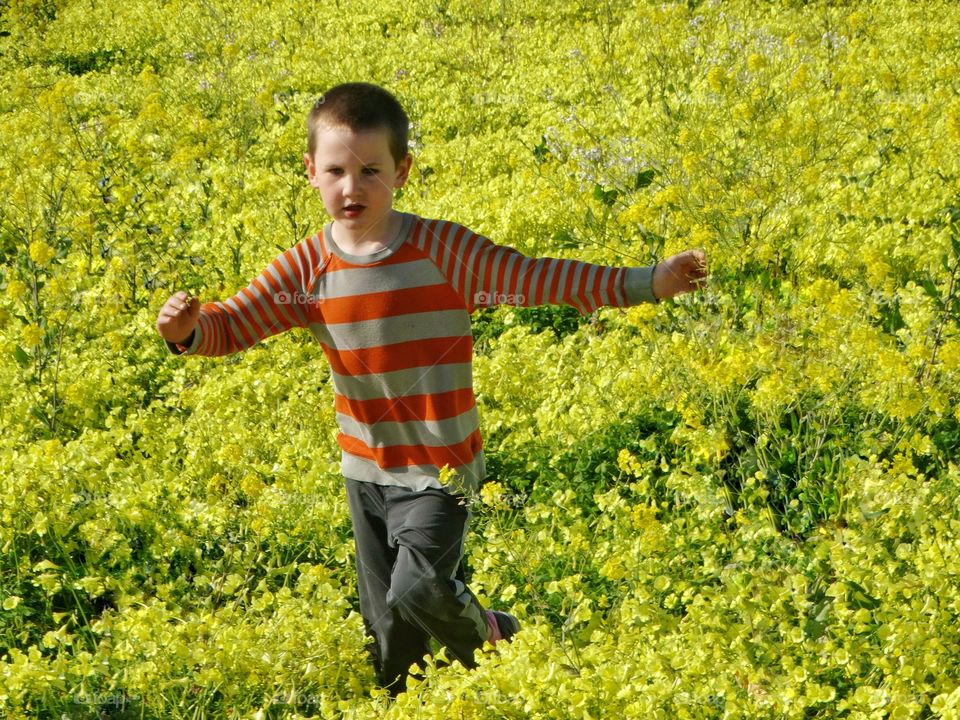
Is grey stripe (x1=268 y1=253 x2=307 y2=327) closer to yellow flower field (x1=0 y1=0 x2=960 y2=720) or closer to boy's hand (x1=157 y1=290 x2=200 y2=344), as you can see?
boy's hand (x1=157 y1=290 x2=200 y2=344)

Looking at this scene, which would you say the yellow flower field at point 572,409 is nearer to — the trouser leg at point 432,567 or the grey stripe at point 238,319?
the trouser leg at point 432,567

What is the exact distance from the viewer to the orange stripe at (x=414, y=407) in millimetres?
2857

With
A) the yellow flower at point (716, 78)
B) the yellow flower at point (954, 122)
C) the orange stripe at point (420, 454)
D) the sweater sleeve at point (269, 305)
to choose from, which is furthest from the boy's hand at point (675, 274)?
the yellow flower at point (716, 78)

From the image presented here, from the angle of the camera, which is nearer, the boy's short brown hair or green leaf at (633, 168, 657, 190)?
the boy's short brown hair

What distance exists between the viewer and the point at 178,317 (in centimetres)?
264

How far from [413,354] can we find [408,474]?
0.33m

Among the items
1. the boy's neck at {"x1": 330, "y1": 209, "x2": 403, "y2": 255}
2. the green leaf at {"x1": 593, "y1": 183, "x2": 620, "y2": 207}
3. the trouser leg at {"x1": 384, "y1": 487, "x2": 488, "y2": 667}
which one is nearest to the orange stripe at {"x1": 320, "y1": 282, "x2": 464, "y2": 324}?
the boy's neck at {"x1": 330, "y1": 209, "x2": 403, "y2": 255}

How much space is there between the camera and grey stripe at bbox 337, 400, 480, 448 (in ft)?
9.41

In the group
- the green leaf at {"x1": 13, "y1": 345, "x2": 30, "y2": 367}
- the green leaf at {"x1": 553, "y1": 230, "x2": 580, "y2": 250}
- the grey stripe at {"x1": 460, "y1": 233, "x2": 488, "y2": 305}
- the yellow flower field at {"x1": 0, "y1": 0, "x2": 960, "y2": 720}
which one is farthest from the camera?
the green leaf at {"x1": 553, "y1": 230, "x2": 580, "y2": 250}

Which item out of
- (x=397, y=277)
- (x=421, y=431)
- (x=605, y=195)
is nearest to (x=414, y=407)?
(x=421, y=431)

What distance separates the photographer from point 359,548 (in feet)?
10.2

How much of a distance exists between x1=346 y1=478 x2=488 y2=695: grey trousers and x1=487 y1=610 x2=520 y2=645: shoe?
94 millimetres

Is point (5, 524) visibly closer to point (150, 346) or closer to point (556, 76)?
point (150, 346)

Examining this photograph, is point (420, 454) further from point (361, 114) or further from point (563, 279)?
point (361, 114)
